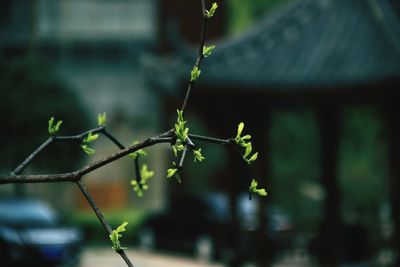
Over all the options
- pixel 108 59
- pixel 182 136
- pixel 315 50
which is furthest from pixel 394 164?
pixel 108 59

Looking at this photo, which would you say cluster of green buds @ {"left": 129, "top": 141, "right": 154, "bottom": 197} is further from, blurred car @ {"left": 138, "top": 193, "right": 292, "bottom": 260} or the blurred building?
the blurred building

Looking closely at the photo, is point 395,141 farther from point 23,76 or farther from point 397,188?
point 23,76

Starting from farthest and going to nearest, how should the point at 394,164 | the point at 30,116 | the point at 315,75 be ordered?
the point at 30,116, the point at 315,75, the point at 394,164

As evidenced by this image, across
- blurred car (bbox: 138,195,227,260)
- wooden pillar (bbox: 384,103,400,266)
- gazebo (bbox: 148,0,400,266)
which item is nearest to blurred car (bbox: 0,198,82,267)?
blurred car (bbox: 138,195,227,260)

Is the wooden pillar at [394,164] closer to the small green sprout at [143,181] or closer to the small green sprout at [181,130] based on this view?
the small green sprout at [143,181]

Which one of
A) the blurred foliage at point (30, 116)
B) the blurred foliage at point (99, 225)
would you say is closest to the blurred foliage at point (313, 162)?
the blurred foliage at point (99, 225)

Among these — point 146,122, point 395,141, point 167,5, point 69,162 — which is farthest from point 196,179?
point 395,141

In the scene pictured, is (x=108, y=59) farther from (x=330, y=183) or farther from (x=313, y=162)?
(x=330, y=183)
